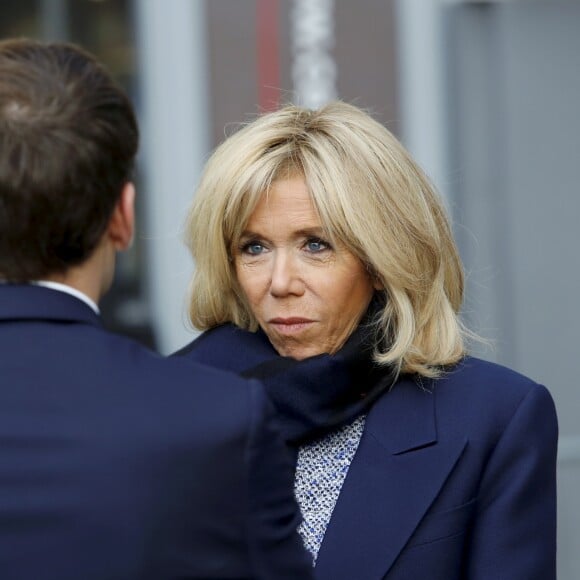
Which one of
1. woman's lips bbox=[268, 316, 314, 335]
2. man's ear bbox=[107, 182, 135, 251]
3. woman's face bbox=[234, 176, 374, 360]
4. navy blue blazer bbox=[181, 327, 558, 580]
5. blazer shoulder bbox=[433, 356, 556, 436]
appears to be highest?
man's ear bbox=[107, 182, 135, 251]

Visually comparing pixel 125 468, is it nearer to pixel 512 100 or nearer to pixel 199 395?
pixel 199 395

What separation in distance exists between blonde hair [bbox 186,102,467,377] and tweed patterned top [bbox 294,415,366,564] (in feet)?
0.56

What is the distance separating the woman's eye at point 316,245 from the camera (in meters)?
2.33

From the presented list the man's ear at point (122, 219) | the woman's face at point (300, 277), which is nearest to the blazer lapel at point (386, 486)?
the woman's face at point (300, 277)

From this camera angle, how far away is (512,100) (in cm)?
→ 421

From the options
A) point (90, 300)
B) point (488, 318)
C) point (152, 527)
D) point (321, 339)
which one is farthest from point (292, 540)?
point (488, 318)

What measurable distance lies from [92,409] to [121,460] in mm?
66

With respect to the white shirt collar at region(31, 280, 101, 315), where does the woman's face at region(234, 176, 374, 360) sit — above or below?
below

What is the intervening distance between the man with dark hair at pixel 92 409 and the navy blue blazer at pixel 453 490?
70cm

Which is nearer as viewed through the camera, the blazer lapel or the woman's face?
the blazer lapel

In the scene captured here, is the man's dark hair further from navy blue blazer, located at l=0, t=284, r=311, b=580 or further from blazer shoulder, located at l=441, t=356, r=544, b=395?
blazer shoulder, located at l=441, t=356, r=544, b=395

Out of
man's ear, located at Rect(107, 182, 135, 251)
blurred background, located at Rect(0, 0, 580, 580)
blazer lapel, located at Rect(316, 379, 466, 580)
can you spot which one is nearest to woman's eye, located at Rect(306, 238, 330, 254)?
blazer lapel, located at Rect(316, 379, 466, 580)

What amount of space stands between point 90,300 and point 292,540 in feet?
1.23

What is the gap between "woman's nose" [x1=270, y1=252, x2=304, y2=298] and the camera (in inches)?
90.9
